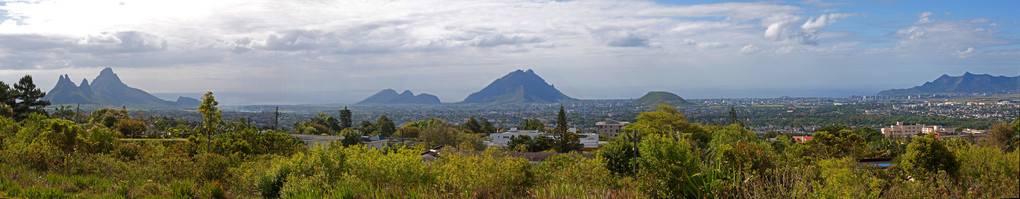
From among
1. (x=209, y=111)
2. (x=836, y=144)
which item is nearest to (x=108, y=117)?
(x=209, y=111)

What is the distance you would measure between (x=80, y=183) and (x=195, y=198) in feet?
7.61

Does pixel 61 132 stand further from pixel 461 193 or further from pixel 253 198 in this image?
pixel 461 193

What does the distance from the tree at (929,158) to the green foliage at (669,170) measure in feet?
19.4

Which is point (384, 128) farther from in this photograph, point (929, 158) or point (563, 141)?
point (929, 158)

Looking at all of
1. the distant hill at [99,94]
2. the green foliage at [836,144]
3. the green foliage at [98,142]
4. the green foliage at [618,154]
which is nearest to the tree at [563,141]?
the green foliage at [836,144]

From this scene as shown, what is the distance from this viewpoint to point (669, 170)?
18.8 ft

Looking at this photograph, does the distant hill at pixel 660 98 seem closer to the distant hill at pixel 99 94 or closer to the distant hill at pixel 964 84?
the distant hill at pixel 964 84

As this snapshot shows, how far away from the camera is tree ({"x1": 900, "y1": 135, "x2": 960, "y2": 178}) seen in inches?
379

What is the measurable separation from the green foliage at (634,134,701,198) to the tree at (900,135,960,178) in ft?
19.4

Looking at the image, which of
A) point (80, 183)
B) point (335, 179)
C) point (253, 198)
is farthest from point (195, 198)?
point (80, 183)

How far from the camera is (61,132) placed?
441 inches

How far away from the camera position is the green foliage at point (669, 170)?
572 cm

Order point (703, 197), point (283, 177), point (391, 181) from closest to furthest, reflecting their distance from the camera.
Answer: point (703, 197) → point (391, 181) → point (283, 177)

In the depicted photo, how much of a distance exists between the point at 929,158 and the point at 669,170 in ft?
21.7
